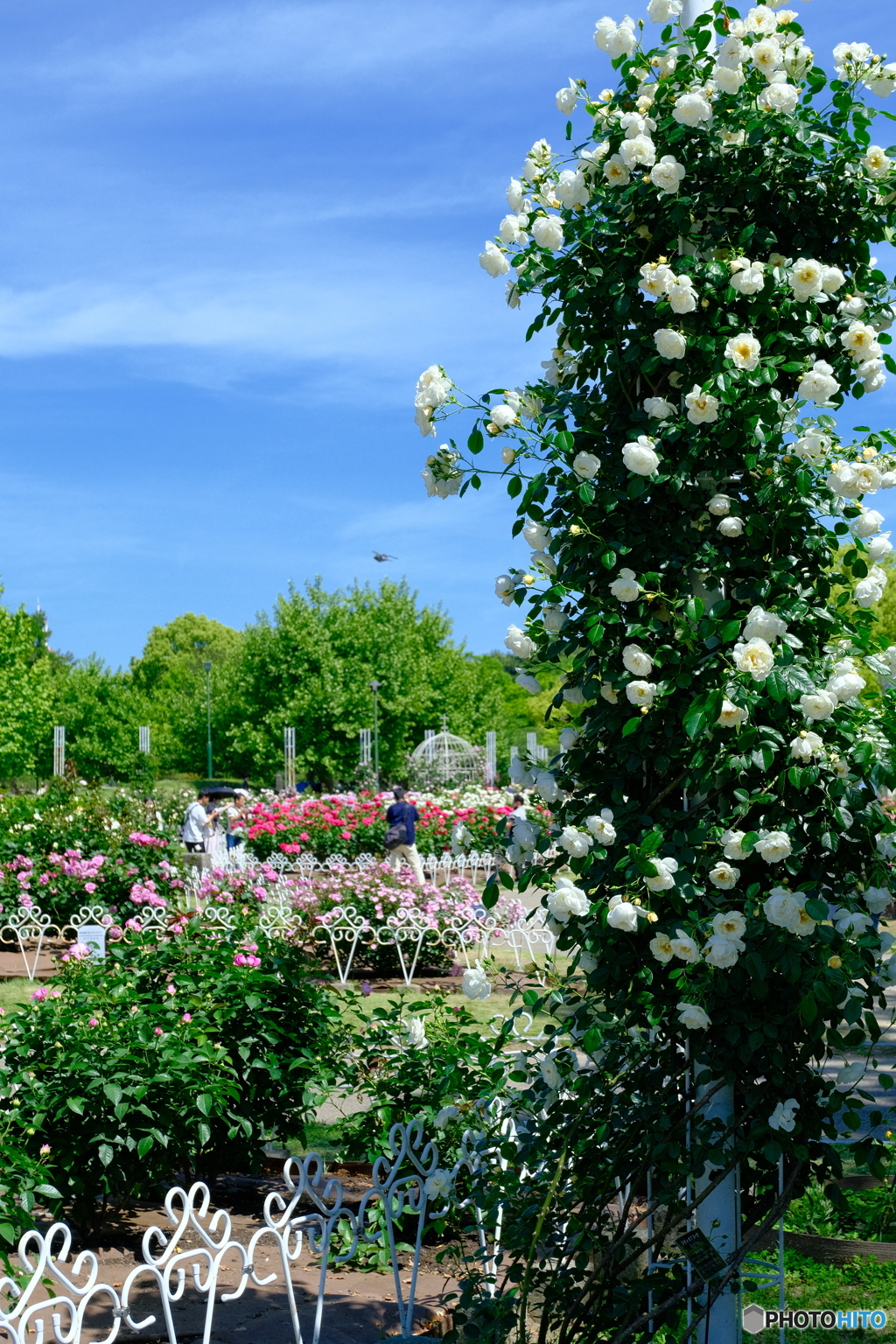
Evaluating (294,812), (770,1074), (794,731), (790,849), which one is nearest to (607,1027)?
(770,1074)

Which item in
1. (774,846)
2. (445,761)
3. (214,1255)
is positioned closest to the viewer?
(774,846)

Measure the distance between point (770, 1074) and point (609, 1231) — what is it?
0.71 meters

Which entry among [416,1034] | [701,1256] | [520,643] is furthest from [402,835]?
[701,1256]

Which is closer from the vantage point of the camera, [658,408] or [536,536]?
[658,408]

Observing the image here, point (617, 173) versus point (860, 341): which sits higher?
point (617, 173)

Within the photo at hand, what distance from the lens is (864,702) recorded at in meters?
2.54

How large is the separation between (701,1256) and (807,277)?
2.11 m

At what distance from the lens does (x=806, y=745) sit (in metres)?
2.31

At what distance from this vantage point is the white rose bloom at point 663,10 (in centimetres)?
274

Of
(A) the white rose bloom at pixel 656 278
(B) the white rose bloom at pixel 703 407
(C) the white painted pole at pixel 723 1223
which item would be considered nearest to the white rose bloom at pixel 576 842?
(C) the white painted pole at pixel 723 1223

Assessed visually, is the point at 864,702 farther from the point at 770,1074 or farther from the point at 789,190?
the point at 789,190

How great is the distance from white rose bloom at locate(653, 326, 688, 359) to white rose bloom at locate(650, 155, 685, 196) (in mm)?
330

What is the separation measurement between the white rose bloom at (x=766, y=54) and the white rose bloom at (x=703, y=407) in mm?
750

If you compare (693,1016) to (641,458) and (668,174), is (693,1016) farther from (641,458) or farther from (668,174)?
(668,174)
